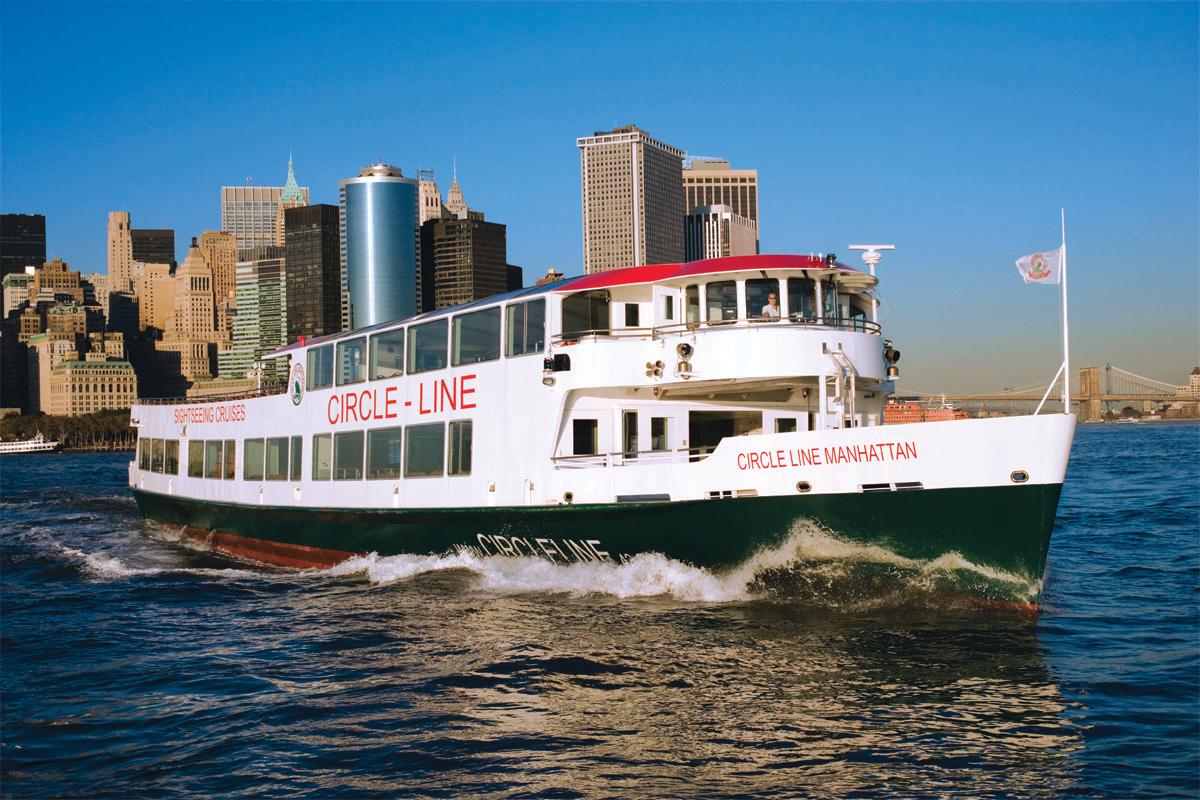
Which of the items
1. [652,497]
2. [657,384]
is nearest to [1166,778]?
[652,497]

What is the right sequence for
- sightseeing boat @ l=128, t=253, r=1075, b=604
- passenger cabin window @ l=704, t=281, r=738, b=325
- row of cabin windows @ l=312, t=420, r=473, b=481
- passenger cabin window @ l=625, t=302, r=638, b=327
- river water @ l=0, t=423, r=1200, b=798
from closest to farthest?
river water @ l=0, t=423, r=1200, b=798, sightseeing boat @ l=128, t=253, r=1075, b=604, passenger cabin window @ l=704, t=281, r=738, b=325, passenger cabin window @ l=625, t=302, r=638, b=327, row of cabin windows @ l=312, t=420, r=473, b=481

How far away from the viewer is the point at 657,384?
1856 centimetres

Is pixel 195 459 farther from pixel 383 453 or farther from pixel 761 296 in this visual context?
pixel 761 296

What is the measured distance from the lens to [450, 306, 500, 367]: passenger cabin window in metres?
20.7

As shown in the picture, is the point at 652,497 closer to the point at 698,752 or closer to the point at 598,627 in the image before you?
the point at 598,627

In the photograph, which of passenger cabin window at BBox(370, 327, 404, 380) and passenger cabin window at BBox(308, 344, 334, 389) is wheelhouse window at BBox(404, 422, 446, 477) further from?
passenger cabin window at BBox(308, 344, 334, 389)

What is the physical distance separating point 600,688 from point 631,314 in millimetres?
8380

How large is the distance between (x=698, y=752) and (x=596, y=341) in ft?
30.3

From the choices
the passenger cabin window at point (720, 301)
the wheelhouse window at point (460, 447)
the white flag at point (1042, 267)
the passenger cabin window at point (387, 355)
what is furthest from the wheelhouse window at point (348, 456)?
the white flag at point (1042, 267)

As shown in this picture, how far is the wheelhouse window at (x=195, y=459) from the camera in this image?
3138cm

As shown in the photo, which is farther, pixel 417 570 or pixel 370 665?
pixel 417 570

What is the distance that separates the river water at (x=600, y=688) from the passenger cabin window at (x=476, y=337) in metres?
4.01

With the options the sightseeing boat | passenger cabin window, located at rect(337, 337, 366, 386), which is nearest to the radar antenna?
the sightseeing boat

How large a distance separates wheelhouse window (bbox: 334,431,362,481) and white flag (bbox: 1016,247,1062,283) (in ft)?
47.4
